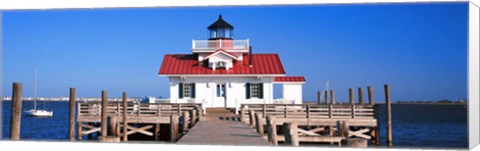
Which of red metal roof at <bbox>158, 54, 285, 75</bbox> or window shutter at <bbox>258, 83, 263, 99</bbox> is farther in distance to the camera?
red metal roof at <bbox>158, 54, 285, 75</bbox>

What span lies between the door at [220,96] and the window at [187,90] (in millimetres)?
1104

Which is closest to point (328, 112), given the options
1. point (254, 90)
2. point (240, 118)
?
point (240, 118)

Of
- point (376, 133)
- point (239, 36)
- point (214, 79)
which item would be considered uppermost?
point (239, 36)

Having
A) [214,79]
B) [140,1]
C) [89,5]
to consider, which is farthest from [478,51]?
[214,79]

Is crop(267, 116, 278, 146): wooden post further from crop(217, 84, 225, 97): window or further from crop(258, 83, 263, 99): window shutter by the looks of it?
crop(217, 84, 225, 97): window

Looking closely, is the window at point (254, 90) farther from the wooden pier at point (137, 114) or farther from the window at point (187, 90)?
the wooden pier at point (137, 114)

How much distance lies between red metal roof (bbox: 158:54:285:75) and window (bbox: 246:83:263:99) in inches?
23.9

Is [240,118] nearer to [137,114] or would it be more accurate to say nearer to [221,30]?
[137,114]

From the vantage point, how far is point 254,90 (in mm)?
27562

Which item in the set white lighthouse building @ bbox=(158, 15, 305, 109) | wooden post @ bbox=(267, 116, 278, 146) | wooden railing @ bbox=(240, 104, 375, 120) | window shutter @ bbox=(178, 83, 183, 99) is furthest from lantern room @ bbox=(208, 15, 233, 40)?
wooden post @ bbox=(267, 116, 278, 146)

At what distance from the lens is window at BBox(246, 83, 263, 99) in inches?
1080

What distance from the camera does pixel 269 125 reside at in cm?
1407

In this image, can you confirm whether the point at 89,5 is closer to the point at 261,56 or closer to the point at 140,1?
the point at 140,1

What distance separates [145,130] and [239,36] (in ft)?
29.7
